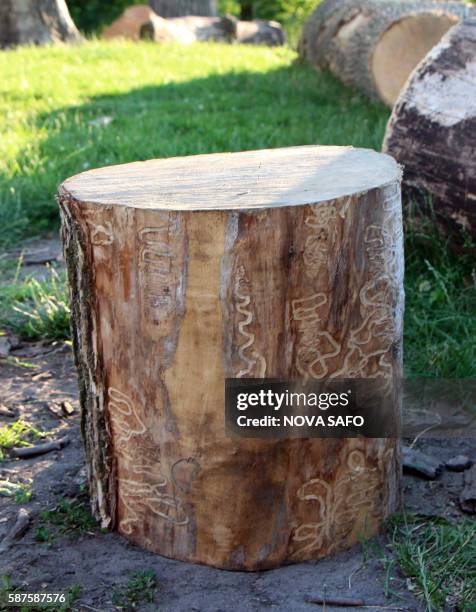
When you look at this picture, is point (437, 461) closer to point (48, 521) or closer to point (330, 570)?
point (330, 570)

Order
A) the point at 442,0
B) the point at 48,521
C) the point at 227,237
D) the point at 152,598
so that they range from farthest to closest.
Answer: the point at 442,0
the point at 48,521
the point at 152,598
the point at 227,237

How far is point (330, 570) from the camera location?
2.23 meters

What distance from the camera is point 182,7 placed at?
1289 centimetres

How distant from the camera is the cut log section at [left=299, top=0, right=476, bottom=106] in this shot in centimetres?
652

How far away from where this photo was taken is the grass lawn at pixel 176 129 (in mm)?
3438

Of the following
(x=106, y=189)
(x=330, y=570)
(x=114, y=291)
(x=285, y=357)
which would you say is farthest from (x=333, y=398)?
(x=106, y=189)

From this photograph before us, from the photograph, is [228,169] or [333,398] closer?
[333,398]

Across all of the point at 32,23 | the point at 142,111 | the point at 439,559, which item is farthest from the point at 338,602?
the point at 32,23

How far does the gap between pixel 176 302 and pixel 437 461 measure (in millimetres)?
1128

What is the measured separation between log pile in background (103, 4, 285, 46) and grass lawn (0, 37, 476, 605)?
926 mm

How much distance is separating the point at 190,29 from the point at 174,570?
10331 mm

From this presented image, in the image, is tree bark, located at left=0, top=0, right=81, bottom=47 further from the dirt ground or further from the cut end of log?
the dirt ground

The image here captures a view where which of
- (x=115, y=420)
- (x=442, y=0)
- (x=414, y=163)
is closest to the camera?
(x=115, y=420)

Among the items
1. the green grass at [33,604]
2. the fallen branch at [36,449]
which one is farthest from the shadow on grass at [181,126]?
the green grass at [33,604]
